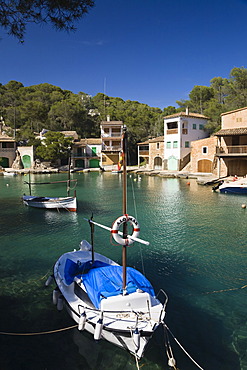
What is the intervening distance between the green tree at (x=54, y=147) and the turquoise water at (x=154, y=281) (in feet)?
115

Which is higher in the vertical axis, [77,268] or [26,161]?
[26,161]

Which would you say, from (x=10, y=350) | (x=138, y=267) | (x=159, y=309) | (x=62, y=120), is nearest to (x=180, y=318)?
(x=159, y=309)

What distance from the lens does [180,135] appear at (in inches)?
2052

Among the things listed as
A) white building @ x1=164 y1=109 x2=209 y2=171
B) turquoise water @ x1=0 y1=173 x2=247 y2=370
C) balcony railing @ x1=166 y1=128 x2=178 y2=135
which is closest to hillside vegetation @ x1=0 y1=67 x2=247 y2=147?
white building @ x1=164 y1=109 x2=209 y2=171

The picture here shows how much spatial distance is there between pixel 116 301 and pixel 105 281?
1.13 meters

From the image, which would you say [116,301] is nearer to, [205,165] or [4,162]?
[205,165]

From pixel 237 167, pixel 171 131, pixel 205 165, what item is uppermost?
pixel 171 131

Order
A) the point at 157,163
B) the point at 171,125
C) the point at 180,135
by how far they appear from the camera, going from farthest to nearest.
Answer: the point at 157,163 → the point at 171,125 → the point at 180,135

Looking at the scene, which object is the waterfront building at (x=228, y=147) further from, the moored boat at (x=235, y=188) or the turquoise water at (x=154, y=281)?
the turquoise water at (x=154, y=281)

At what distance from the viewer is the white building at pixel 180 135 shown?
2056 inches

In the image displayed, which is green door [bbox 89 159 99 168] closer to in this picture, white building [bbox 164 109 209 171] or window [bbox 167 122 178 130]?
white building [bbox 164 109 209 171]

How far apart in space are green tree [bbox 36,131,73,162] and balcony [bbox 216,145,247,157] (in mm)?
33589

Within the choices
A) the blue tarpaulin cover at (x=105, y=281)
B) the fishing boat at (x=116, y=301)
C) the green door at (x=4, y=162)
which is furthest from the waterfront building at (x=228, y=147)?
the green door at (x=4, y=162)

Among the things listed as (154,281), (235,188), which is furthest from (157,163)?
(154,281)
